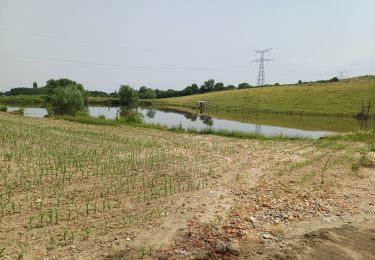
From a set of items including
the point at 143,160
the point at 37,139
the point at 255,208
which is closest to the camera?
the point at 255,208

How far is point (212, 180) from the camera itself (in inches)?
458

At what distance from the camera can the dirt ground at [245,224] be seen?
254 inches

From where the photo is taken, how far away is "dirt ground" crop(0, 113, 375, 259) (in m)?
6.46

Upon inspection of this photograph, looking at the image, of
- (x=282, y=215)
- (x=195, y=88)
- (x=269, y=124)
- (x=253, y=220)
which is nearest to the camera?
(x=253, y=220)

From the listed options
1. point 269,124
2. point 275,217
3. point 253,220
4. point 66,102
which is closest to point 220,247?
point 253,220

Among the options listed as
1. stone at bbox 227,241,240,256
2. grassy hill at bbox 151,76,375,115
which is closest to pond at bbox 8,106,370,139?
grassy hill at bbox 151,76,375,115

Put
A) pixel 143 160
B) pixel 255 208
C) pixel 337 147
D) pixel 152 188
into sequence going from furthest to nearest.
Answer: pixel 337 147
pixel 143 160
pixel 152 188
pixel 255 208

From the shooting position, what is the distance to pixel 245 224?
7.92 m

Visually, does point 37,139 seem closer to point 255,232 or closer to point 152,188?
point 152,188

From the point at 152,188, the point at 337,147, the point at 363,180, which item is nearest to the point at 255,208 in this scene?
the point at 152,188

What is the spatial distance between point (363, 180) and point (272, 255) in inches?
290

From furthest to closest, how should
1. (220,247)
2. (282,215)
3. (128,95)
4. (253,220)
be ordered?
(128,95) < (282,215) < (253,220) < (220,247)

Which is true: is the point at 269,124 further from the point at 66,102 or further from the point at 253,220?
the point at 253,220

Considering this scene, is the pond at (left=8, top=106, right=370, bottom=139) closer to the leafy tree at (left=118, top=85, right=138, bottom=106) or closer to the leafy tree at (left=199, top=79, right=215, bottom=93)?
the leafy tree at (left=118, top=85, right=138, bottom=106)
